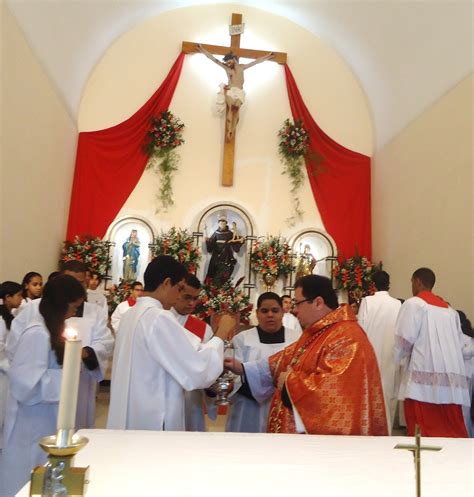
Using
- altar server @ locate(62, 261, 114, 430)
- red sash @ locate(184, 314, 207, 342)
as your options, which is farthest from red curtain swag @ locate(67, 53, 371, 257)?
red sash @ locate(184, 314, 207, 342)

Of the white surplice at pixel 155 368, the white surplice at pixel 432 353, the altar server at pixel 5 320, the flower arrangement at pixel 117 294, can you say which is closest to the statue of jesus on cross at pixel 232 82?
the flower arrangement at pixel 117 294

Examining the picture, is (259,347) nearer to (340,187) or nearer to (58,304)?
(58,304)

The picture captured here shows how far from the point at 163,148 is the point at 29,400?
7.06m

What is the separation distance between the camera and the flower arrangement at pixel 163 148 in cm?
953

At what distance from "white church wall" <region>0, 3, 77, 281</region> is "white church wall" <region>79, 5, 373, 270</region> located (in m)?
1.42

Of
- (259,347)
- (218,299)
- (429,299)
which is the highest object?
(218,299)

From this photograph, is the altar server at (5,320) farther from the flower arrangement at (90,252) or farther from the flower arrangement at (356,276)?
the flower arrangement at (356,276)

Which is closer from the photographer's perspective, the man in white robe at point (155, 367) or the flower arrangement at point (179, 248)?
the man in white robe at point (155, 367)

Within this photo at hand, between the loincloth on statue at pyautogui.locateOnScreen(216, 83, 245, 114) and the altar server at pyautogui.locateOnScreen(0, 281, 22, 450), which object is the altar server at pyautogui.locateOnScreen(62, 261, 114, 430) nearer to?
the altar server at pyautogui.locateOnScreen(0, 281, 22, 450)

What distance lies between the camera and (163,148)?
9.56 meters

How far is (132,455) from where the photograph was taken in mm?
2053

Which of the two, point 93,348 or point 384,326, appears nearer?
point 93,348

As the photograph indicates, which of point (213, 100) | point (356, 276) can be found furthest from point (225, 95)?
point (356, 276)

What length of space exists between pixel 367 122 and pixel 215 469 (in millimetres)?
9229
